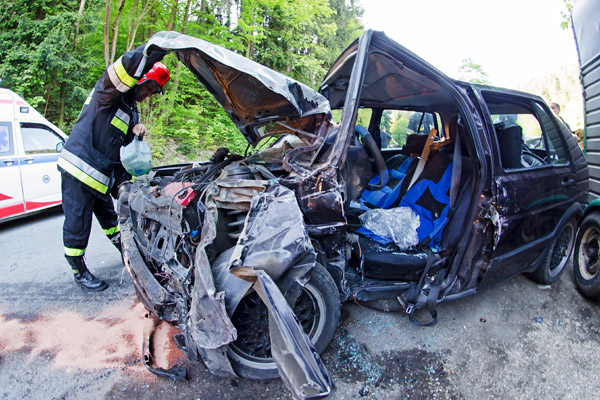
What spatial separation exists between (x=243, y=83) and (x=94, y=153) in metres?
1.53

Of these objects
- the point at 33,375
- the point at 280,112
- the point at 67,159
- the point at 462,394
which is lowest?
the point at 33,375

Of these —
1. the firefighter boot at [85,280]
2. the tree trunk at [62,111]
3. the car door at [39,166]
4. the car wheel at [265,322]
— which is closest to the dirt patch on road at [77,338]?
the firefighter boot at [85,280]

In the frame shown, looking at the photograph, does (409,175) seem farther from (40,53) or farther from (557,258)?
(40,53)

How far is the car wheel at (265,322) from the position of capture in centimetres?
182

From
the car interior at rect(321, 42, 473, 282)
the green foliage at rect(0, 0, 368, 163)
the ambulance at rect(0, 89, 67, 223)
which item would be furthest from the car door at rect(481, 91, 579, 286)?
the ambulance at rect(0, 89, 67, 223)

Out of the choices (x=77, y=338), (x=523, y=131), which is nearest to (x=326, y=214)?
→ (x=77, y=338)

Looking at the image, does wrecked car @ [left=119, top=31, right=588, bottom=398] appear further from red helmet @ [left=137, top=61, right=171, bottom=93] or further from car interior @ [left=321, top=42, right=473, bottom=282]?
red helmet @ [left=137, top=61, right=171, bottom=93]

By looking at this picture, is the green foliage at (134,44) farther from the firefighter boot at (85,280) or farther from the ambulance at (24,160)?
the firefighter boot at (85,280)

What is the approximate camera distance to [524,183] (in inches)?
95.2

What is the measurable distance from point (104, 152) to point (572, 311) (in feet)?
14.2

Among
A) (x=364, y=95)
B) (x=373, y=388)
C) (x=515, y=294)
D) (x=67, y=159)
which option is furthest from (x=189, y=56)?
(x=515, y=294)

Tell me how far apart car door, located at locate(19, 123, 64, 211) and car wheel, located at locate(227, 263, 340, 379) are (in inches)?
178

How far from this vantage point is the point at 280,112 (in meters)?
2.43

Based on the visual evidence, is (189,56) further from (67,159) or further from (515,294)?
(515,294)
